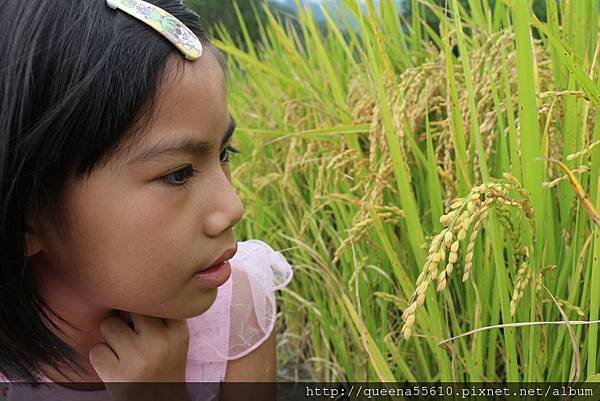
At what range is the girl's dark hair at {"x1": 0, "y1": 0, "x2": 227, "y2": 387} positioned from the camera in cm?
83

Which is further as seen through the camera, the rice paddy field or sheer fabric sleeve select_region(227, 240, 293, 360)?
sheer fabric sleeve select_region(227, 240, 293, 360)

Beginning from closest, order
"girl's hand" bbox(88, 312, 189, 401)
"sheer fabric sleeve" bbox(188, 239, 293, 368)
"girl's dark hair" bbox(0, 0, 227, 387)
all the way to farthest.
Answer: "girl's dark hair" bbox(0, 0, 227, 387) < "girl's hand" bbox(88, 312, 189, 401) < "sheer fabric sleeve" bbox(188, 239, 293, 368)

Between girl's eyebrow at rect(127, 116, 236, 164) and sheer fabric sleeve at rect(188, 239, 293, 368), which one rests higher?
girl's eyebrow at rect(127, 116, 236, 164)

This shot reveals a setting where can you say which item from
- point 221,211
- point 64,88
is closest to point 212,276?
point 221,211

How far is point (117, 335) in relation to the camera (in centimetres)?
110

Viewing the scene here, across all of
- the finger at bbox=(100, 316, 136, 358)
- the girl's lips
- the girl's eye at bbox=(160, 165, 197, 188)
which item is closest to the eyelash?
the girl's eye at bbox=(160, 165, 197, 188)

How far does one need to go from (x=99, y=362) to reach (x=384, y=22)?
3.53ft

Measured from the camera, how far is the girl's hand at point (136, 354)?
42.9 inches

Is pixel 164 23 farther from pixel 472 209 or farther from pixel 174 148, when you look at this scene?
pixel 472 209

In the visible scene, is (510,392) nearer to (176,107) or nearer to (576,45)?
(576,45)

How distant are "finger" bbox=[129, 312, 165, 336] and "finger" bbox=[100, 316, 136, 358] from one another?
1 centimetres

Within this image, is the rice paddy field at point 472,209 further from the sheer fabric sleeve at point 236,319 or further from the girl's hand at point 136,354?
the girl's hand at point 136,354

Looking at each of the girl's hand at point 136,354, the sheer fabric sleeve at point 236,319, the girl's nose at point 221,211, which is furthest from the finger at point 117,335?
the girl's nose at point 221,211

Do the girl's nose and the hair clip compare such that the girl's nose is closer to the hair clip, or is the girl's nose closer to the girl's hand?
the hair clip
